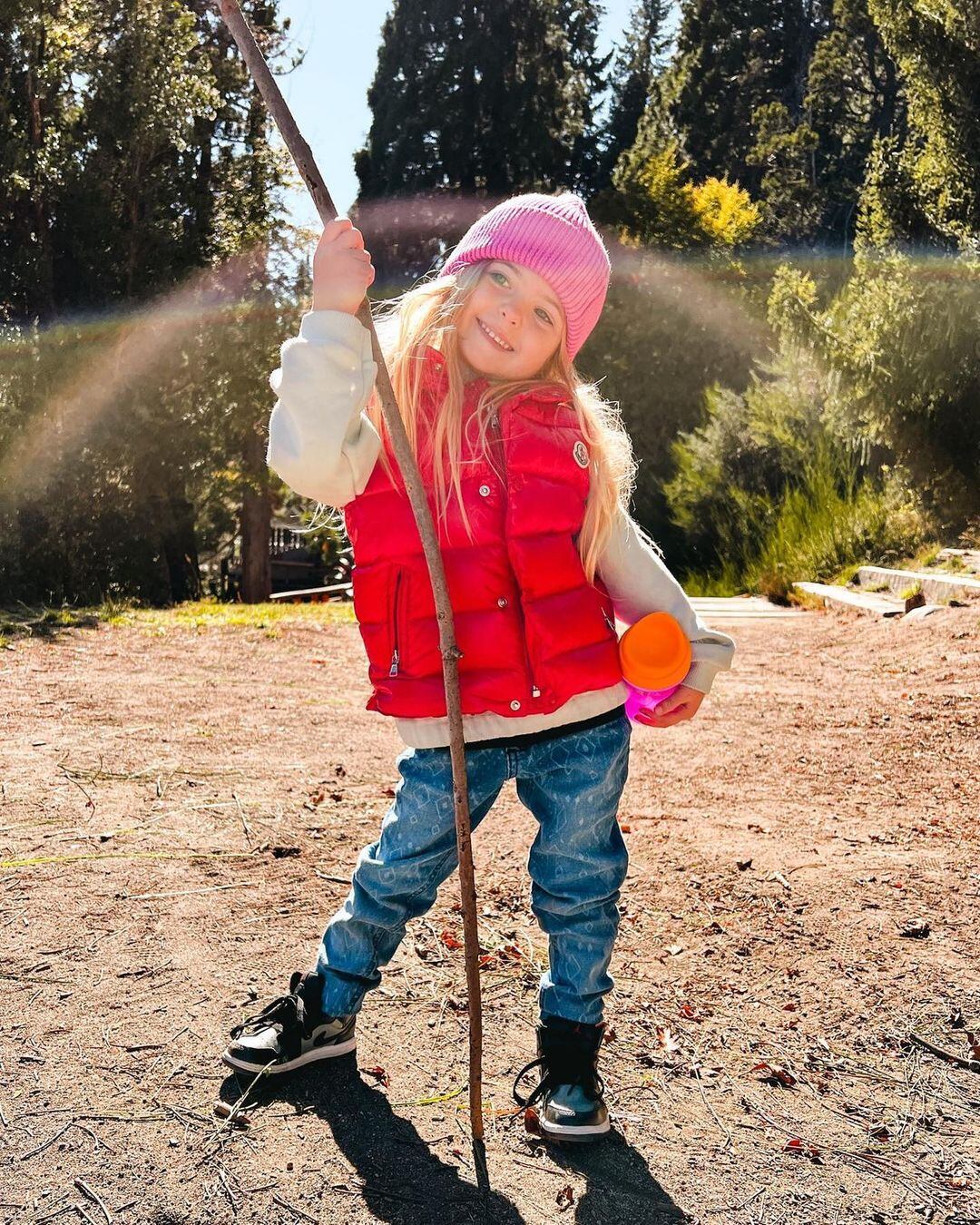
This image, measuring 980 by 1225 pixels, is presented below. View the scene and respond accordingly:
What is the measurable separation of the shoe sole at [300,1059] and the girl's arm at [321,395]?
96cm

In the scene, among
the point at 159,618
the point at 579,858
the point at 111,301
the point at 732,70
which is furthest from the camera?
the point at 732,70

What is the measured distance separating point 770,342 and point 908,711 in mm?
14645

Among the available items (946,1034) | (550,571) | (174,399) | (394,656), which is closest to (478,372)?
(550,571)

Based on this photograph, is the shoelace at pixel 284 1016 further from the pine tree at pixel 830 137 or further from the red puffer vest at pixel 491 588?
the pine tree at pixel 830 137

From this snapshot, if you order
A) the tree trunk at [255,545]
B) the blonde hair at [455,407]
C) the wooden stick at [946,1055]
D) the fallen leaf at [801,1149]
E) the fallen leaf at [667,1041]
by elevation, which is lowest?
the tree trunk at [255,545]

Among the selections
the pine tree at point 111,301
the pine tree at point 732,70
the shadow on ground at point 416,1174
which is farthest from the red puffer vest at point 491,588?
the pine tree at point 732,70

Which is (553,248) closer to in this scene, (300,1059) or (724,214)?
(300,1059)

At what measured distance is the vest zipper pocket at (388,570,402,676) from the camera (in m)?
1.93

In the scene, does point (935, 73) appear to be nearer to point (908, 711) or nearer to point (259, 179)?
point (908, 711)

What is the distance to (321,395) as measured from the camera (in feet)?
5.97

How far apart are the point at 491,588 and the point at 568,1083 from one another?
80 centimetres

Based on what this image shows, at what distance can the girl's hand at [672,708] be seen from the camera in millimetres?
2068

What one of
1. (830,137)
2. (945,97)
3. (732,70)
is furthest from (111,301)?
(732,70)

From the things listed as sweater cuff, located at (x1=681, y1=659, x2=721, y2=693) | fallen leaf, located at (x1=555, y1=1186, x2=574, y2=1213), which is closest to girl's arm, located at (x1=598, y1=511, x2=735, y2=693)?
sweater cuff, located at (x1=681, y1=659, x2=721, y2=693)
